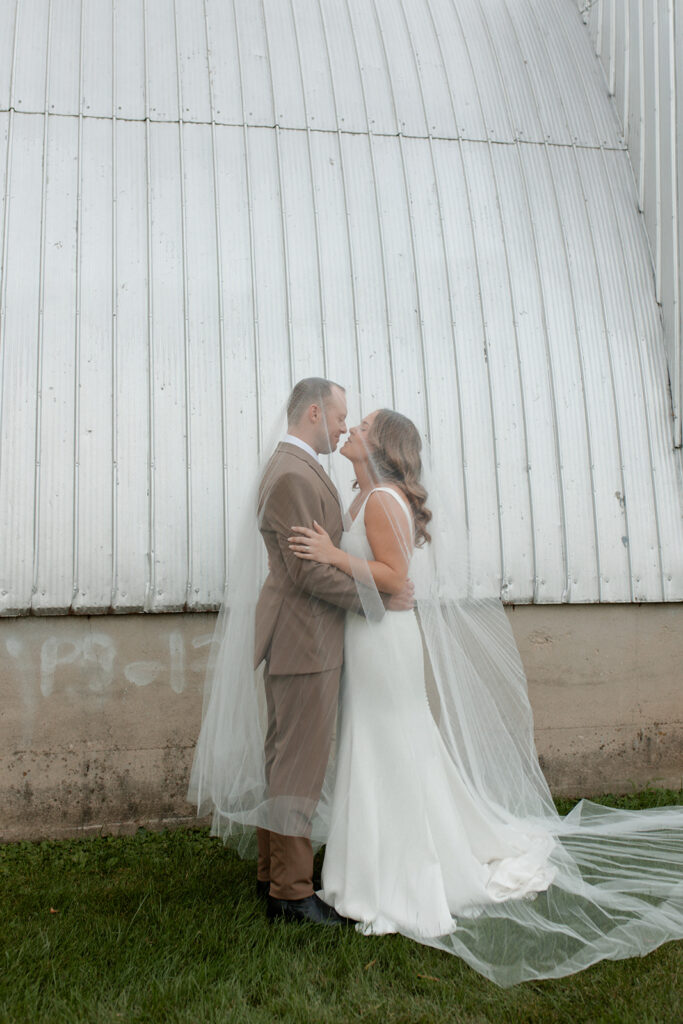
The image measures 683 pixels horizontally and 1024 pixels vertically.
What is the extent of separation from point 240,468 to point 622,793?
3.07 meters

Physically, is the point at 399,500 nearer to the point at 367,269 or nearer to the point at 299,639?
the point at 299,639

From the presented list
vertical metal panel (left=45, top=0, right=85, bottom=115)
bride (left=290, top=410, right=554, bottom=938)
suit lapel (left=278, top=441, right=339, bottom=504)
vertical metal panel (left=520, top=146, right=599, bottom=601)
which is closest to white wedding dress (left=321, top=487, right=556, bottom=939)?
bride (left=290, top=410, right=554, bottom=938)

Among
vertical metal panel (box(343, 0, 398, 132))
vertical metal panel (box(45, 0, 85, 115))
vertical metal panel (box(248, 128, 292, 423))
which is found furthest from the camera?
vertical metal panel (box(343, 0, 398, 132))

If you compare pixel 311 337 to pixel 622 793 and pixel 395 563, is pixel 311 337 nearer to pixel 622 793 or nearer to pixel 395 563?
pixel 395 563

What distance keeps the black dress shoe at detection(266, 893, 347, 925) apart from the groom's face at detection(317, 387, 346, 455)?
1.84 metres

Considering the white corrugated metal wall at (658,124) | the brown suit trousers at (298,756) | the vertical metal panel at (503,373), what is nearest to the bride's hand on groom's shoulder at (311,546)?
the brown suit trousers at (298,756)

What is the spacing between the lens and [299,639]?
3.67m

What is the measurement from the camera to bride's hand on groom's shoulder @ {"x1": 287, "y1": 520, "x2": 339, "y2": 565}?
358 centimetres

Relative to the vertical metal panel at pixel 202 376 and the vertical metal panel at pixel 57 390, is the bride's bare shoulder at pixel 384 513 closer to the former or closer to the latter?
the vertical metal panel at pixel 202 376

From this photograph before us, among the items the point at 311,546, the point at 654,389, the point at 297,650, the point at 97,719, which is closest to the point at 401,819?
the point at 297,650

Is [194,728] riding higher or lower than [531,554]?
lower

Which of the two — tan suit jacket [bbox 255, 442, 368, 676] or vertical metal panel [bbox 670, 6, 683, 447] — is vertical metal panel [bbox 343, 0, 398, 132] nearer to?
vertical metal panel [bbox 670, 6, 683, 447]

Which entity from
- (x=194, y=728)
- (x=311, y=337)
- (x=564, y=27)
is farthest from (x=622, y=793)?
(x=564, y=27)

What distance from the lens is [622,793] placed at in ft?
18.0
